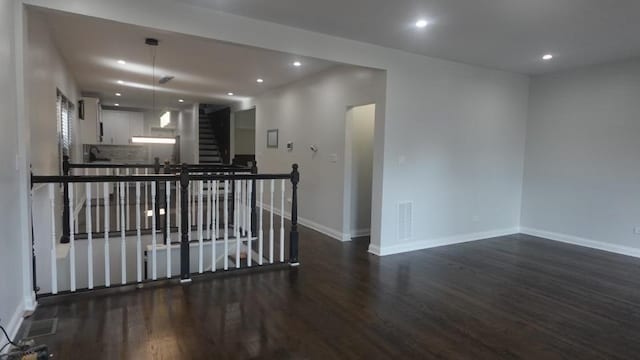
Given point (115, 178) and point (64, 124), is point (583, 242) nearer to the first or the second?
point (115, 178)

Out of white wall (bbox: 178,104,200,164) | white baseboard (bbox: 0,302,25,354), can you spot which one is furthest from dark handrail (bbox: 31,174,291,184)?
white wall (bbox: 178,104,200,164)

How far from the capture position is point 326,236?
19.6 feet

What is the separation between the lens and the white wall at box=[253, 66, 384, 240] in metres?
5.48

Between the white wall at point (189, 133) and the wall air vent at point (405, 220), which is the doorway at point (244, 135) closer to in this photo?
the white wall at point (189, 133)

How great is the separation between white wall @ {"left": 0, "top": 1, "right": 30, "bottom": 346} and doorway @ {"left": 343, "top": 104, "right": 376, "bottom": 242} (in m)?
3.95

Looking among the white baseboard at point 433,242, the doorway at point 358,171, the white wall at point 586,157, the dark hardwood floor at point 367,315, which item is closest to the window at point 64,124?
the dark hardwood floor at point 367,315

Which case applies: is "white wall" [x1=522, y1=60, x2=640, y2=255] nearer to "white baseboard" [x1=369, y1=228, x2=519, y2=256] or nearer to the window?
"white baseboard" [x1=369, y1=228, x2=519, y2=256]

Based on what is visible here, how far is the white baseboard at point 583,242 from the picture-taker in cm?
526

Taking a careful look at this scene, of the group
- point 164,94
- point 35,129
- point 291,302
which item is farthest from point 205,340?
point 164,94

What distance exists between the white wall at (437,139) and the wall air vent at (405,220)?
77 millimetres

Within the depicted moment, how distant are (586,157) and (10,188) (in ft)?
22.6

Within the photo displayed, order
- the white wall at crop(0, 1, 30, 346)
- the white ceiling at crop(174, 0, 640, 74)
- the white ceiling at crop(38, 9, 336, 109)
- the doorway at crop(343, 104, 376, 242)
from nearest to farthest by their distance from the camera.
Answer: the white wall at crop(0, 1, 30, 346), the white ceiling at crop(174, 0, 640, 74), the white ceiling at crop(38, 9, 336, 109), the doorway at crop(343, 104, 376, 242)

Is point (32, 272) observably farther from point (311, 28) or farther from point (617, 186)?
point (617, 186)

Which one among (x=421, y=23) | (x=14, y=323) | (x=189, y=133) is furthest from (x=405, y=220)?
(x=189, y=133)
